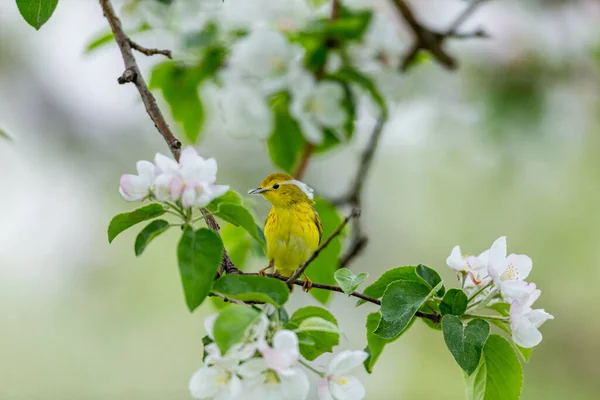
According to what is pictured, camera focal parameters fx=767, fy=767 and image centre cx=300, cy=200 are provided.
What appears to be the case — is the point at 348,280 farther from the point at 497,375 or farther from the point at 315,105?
the point at 315,105

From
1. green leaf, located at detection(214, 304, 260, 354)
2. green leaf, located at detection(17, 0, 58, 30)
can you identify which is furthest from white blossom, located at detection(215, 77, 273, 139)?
green leaf, located at detection(214, 304, 260, 354)

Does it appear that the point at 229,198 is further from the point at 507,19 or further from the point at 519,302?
the point at 507,19

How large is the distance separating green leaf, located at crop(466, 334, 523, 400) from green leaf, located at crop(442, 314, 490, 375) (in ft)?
0.25

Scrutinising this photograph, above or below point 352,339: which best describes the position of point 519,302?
above

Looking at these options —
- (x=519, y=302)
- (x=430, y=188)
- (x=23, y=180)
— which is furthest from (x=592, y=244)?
(x=519, y=302)

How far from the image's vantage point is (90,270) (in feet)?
13.8

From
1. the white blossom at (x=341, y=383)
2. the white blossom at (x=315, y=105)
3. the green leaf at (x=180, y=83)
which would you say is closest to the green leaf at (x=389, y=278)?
the white blossom at (x=341, y=383)

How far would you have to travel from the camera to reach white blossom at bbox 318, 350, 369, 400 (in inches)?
37.6

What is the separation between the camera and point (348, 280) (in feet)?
3.12

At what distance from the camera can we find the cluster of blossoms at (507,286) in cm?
98

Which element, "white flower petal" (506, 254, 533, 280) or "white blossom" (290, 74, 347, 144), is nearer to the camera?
"white flower petal" (506, 254, 533, 280)

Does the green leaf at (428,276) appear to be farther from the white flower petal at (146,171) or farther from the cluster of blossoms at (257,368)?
the white flower petal at (146,171)

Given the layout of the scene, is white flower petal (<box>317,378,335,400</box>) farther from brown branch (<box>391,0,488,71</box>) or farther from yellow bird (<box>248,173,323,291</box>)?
brown branch (<box>391,0,488,71</box>)

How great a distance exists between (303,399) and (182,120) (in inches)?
46.4
